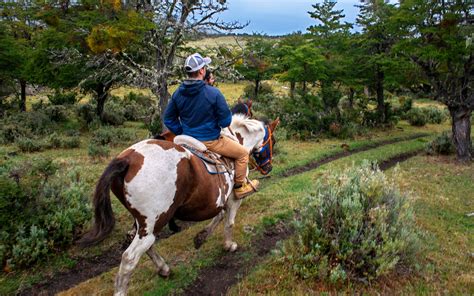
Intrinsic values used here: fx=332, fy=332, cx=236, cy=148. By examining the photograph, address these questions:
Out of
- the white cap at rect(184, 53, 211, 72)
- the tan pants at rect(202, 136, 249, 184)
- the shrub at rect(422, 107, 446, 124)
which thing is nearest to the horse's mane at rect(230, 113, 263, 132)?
the tan pants at rect(202, 136, 249, 184)

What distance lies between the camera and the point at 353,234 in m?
4.64

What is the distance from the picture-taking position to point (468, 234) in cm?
639

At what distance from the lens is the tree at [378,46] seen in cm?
1824

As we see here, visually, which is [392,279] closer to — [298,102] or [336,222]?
[336,222]

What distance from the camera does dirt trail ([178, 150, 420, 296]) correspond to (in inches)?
185

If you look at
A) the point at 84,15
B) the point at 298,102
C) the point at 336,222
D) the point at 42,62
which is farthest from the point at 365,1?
the point at 336,222

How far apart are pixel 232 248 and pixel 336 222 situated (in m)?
1.92

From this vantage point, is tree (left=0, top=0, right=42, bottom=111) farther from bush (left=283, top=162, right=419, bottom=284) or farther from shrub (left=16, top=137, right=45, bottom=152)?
bush (left=283, top=162, right=419, bottom=284)

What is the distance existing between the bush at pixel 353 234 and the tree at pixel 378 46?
13703 mm

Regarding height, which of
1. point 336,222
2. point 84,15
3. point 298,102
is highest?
point 84,15

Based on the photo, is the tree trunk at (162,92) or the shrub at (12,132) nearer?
the tree trunk at (162,92)

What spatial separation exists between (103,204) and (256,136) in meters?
3.14

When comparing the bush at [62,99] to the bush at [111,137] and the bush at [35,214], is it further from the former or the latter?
the bush at [35,214]

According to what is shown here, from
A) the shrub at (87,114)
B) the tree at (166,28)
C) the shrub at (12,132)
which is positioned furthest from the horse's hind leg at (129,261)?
the shrub at (87,114)
